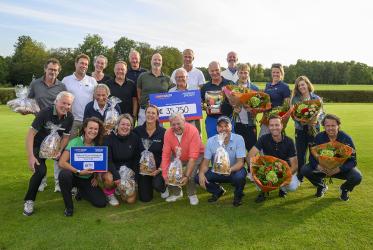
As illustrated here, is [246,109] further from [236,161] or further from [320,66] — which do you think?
[320,66]

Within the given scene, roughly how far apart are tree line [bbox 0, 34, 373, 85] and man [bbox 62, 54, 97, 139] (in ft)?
206

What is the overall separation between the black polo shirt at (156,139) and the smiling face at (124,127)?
0.36 meters

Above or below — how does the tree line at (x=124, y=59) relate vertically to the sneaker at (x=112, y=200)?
above

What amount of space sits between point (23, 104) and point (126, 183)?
105 inches

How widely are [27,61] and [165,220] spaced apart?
77965 mm

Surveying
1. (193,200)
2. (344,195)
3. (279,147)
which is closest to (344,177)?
(344,195)

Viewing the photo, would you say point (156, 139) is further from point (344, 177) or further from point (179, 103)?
point (344, 177)

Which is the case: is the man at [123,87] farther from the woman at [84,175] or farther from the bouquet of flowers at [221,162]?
the bouquet of flowers at [221,162]

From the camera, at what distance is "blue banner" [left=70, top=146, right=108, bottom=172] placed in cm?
597

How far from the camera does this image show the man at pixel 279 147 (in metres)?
6.28

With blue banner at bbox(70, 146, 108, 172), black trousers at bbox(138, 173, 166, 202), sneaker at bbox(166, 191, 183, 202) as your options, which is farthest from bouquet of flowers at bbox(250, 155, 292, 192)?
blue banner at bbox(70, 146, 108, 172)

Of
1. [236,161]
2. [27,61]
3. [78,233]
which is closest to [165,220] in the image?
[78,233]

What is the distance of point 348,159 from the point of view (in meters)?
6.18

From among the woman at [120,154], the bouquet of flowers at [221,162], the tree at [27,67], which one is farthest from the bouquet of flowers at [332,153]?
the tree at [27,67]
